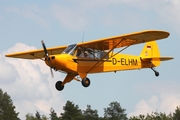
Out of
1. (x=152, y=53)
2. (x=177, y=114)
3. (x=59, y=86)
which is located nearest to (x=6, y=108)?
(x=177, y=114)

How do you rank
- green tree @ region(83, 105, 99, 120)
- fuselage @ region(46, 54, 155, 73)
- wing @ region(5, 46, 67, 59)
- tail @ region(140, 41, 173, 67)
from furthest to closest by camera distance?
green tree @ region(83, 105, 99, 120), tail @ region(140, 41, 173, 67), wing @ region(5, 46, 67, 59), fuselage @ region(46, 54, 155, 73)

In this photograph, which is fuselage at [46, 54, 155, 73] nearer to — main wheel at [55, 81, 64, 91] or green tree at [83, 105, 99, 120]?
main wheel at [55, 81, 64, 91]

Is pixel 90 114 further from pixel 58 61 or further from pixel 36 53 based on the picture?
pixel 58 61

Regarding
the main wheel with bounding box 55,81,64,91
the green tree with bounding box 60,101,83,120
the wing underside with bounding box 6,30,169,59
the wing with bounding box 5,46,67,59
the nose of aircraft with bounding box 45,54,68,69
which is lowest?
the main wheel with bounding box 55,81,64,91

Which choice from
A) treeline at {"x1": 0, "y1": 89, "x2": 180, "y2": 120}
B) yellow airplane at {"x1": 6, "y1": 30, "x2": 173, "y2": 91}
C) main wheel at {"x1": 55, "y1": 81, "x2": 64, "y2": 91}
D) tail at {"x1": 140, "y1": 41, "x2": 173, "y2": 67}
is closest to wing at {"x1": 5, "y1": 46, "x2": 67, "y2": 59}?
yellow airplane at {"x1": 6, "y1": 30, "x2": 173, "y2": 91}

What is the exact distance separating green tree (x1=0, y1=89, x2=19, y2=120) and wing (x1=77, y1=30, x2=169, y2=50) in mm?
46799

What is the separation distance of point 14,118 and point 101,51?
47768 mm

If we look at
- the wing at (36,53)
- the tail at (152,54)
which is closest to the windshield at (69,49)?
the wing at (36,53)

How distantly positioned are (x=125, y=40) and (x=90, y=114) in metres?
48.2

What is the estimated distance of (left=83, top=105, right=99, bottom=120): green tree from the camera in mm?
76500

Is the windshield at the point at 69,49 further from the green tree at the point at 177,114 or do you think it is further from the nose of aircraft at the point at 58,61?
the green tree at the point at 177,114

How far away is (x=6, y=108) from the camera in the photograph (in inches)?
3150

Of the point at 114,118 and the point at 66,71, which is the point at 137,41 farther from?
the point at 114,118

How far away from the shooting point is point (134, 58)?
111 ft
